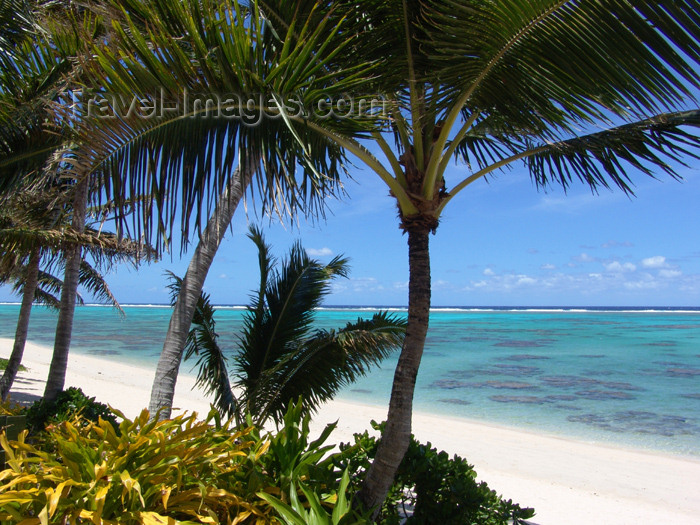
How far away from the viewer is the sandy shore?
22.4 ft

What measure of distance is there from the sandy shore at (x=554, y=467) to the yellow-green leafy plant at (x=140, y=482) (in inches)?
180

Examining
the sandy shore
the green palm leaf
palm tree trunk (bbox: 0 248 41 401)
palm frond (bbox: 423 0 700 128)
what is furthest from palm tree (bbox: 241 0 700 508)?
palm tree trunk (bbox: 0 248 41 401)

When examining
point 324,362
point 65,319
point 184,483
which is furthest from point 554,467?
point 65,319

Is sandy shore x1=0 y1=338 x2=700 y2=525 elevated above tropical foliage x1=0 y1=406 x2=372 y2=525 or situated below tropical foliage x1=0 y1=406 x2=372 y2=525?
below

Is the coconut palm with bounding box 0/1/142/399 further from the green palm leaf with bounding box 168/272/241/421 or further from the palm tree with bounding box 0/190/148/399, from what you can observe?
the green palm leaf with bounding box 168/272/241/421

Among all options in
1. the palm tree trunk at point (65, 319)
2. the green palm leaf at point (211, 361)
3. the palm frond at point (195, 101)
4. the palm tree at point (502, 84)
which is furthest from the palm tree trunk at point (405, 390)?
the palm tree trunk at point (65, 319)

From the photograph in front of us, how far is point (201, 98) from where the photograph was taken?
250 centimetres

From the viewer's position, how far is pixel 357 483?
375 cm

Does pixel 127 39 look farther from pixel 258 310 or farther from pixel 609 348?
pixel 609 348

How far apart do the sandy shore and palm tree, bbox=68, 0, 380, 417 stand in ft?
18.4

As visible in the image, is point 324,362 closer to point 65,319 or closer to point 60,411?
point 60,411

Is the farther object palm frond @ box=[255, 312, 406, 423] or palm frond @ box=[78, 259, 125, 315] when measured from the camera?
palm frond @ box=[78, 259, 125, 315]

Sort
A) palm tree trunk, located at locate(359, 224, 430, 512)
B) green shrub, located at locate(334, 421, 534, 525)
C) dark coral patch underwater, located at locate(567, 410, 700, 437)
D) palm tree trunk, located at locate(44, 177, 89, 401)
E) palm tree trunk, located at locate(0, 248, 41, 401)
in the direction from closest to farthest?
palm tree trunk, located at locate(359, 224, 430, 512)
green shrub, located at locate(334, 421, 534, 525)
palm tree trunk, located at locate(44, 177, 89, 401)
palm tree trunk, located at locate(0, 248, 41, 401)
dark coral patch underwater, located at locate(567, 410, 700, 437)

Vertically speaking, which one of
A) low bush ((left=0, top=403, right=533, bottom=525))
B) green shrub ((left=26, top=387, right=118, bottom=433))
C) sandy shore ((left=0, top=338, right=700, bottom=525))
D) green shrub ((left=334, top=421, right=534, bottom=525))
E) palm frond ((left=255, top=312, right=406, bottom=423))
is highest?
palm frond ((left=255, top=312, right=406, bottom=423))
